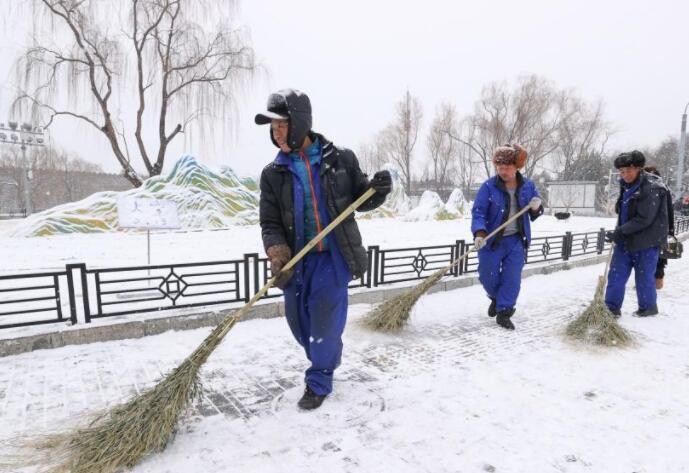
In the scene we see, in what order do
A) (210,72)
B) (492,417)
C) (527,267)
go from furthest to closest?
(210,72) → (527,267) → (492,417)

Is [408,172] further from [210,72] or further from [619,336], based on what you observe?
[619,336]

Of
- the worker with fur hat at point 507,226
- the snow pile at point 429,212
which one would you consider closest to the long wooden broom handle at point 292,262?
the worker with fur hat at point 507,226

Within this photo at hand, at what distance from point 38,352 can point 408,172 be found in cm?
3496

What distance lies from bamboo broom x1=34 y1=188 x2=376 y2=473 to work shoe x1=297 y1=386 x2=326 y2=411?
2.17ft

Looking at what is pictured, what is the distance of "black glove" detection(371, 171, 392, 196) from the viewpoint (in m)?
2.51

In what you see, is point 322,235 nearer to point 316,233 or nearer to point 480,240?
point 316,233

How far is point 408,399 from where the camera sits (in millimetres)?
2711

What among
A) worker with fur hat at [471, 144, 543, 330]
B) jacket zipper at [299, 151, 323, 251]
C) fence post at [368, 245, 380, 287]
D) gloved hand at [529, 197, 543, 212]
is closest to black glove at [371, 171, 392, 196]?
jacket zipper at [299, 151, 323, 251]

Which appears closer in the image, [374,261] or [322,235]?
[322,235]

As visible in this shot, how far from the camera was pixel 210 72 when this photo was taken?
12.4 metres

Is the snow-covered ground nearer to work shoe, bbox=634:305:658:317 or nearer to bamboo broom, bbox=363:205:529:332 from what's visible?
bamboo broom, bbox=363:205:529:332

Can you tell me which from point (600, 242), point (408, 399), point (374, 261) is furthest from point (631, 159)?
point (600, 242)

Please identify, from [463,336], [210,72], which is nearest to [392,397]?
[463,336]

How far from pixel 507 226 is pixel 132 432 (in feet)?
12.2
